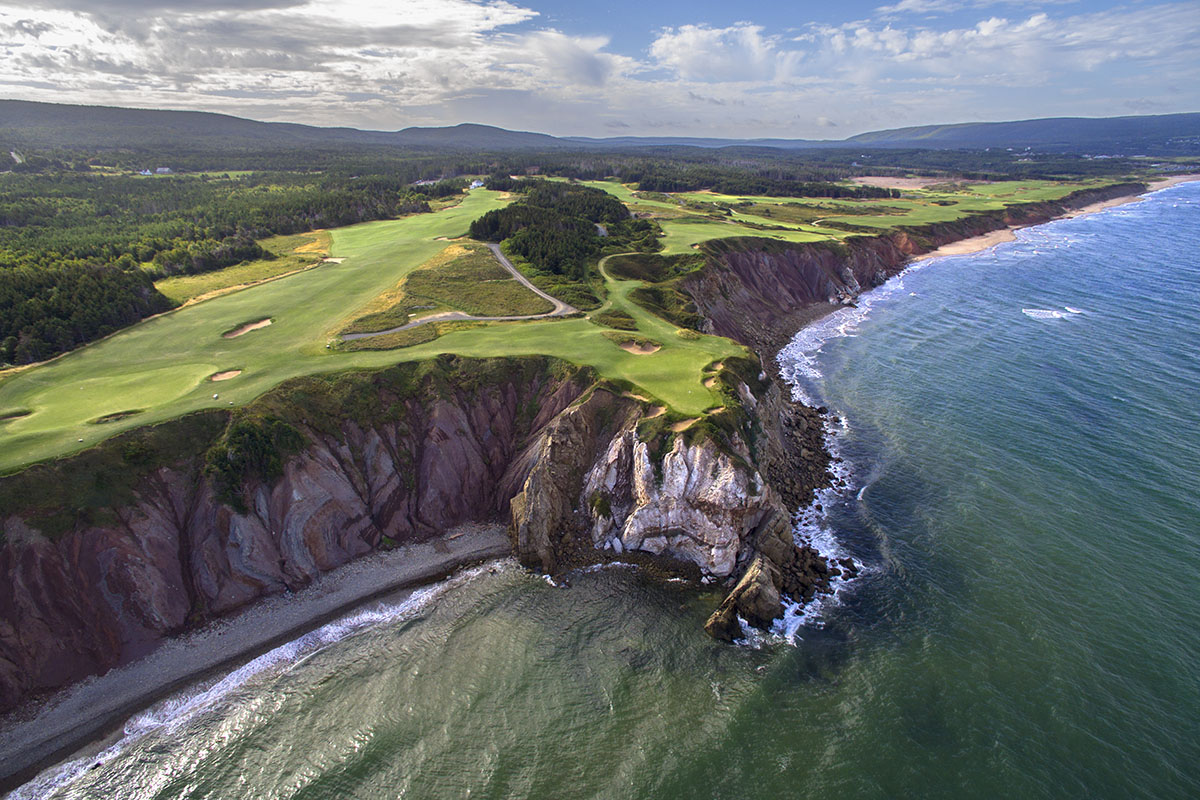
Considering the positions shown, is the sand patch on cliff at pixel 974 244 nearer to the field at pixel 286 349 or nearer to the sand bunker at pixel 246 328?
the field at pixel 286 349

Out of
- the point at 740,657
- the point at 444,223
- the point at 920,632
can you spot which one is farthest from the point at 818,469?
the point at 444,223

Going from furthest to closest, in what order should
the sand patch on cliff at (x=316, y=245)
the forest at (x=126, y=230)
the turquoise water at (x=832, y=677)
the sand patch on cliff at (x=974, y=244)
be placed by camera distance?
the sand patch on cliff at (x=974, y=244) → the sand patch on cliff at (x=316, y=245) → the forest at (x=126, y=230) → the turquoise water at (x=832, y=677)

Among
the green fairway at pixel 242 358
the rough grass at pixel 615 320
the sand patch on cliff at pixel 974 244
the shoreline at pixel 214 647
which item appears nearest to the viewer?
the shoreline at pixel 214 647

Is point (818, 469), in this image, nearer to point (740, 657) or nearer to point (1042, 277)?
point (740, 657)

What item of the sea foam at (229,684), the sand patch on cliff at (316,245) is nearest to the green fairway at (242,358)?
the sea foam at (229,684)

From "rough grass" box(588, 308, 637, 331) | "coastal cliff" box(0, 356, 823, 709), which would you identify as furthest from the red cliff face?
"rough grass" box(588, 308, 637, 331)

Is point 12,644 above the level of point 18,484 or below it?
below

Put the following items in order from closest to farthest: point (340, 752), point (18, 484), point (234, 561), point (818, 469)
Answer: point (340, 752) < point (18, 484) < point (234, 561) < point (818, 469)

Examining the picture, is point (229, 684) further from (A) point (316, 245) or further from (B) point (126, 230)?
(B) point (126, 230)
